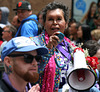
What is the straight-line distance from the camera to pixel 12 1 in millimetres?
8773

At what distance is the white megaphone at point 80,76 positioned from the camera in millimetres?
2970

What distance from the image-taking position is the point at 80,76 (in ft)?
10.2

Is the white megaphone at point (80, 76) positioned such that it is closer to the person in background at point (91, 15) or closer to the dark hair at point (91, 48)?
the dark hair at point (91, 48)

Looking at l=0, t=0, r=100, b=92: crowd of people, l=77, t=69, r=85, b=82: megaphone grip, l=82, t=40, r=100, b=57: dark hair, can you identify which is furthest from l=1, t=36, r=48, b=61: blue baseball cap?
l=82, t=40, r=100, b=57: dark hair

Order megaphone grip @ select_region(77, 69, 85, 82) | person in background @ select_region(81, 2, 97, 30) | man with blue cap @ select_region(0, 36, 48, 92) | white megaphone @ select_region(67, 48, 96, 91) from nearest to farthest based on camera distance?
man with blue cap @ select_region(0, 36, 48, 92) → white megaphone @ select_region(67, 48, 96, 91) → megaphone grip @ select_region(77, 69, 85, 82) → person in background @ select_region(81, 2, 97, 30)

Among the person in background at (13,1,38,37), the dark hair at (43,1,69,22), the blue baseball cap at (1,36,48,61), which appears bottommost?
the person in background at (13,1,38,37)

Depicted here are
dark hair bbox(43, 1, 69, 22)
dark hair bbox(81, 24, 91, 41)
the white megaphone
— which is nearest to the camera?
the white megaphone

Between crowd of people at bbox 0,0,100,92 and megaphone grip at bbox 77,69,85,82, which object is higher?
crowd of people at bbox 0,0,100,92

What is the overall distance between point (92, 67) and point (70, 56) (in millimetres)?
337

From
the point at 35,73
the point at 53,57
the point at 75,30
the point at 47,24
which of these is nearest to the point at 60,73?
the point at 53,57

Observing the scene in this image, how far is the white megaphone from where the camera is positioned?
297cm

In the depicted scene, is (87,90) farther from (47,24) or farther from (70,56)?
(47,24)

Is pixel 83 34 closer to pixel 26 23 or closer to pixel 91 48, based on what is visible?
pixel 91 48

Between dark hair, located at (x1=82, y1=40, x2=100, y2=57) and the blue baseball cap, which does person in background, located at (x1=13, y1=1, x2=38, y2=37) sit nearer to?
dark hair, located at (x1=82, y1=40, x2=100, y2=57)
